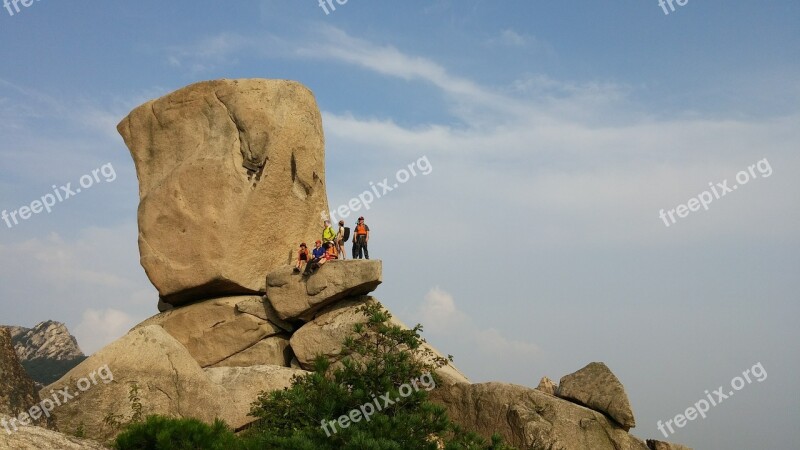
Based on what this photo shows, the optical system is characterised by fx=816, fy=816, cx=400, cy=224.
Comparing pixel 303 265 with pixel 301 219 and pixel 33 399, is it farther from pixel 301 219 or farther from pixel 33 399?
pixel 33 399

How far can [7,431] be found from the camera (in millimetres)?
8781

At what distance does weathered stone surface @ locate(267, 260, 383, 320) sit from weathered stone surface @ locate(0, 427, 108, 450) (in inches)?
384

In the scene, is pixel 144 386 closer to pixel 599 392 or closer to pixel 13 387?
pixel 13 387

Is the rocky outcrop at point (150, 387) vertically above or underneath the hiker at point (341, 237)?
underneath

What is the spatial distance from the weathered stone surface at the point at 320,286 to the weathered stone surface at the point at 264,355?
0.73 metres

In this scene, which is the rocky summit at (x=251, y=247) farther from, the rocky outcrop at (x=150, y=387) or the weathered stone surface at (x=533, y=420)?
the rocky outcrop at (x=150, y=387)

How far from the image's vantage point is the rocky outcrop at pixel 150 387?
15047mm

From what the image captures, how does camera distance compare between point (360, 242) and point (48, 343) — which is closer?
point (360, 242)

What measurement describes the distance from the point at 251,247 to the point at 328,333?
10.5 feet

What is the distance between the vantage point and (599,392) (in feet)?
55.8

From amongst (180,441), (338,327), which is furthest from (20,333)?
(180,441)

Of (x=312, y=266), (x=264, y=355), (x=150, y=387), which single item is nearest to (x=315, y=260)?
(x=312, y=266)

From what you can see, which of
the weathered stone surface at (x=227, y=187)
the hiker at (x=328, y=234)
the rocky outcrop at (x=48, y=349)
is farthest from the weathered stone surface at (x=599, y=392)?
the rocky outcrop at (x=48, y=349)

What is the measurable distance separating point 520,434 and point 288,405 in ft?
15.9
